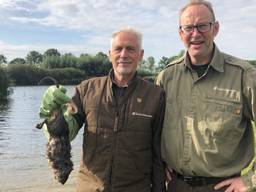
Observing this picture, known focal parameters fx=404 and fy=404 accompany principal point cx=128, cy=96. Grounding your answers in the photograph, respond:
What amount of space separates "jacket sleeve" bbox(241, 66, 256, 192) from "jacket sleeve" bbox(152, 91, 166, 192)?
853 mm

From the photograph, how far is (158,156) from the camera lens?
4.36 m

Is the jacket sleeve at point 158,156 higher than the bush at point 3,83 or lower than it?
higher

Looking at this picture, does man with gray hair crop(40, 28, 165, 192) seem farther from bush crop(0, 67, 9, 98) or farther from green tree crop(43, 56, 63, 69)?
green tree crop(43, 56, 63, 69)

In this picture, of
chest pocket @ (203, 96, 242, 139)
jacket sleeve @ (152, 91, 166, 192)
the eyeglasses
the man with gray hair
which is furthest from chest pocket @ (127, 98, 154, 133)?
the eyeglasses

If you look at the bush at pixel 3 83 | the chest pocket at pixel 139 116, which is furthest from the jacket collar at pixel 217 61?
the bush at pixel 3 83

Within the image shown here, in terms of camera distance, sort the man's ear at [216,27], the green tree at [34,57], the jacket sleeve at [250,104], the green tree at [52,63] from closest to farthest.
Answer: the jacket sleeve at [250,104] < the man's ear at [216,27] < the green tree at [52,63] < the green tree at [34,57]

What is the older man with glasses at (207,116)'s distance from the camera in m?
4.18

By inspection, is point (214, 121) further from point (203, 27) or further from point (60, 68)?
point (60, 68)

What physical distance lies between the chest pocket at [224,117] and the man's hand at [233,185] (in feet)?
1.48

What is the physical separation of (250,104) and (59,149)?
1984 mm

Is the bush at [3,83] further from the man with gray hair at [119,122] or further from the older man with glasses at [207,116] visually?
the older man with glasses at [207,116]

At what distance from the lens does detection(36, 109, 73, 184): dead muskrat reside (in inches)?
154

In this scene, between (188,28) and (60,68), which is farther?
(60,68)

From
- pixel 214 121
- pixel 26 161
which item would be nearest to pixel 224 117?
pixel 214 121
